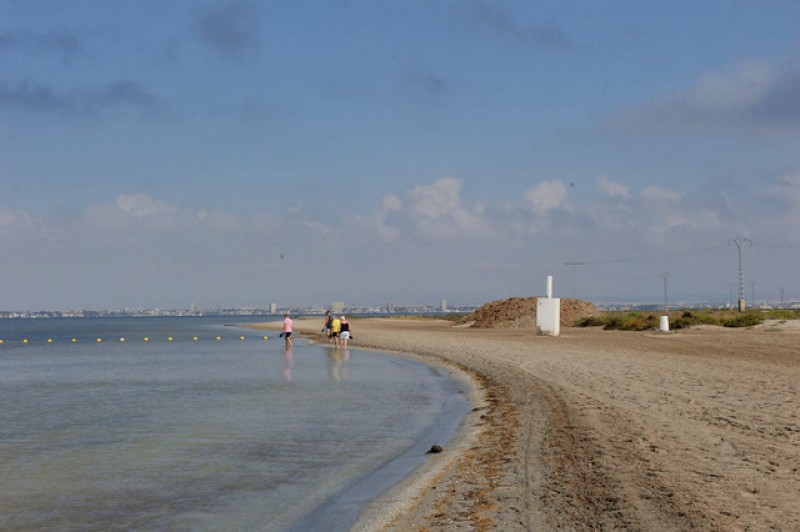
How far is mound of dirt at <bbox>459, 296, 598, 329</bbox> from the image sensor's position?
81.4m

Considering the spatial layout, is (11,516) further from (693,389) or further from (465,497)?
(693,389)

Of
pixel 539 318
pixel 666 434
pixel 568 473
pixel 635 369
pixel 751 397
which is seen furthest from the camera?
pixel 539 318

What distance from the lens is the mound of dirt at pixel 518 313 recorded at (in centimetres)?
8138

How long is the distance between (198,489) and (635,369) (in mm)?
18129

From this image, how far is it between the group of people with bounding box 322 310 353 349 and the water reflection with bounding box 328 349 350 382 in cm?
458

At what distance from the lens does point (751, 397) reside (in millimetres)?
17953

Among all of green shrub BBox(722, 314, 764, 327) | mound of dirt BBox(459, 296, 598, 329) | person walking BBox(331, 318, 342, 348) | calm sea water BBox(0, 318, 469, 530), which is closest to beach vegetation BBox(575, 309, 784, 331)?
green shrub BBox(722, 314, 764, 327)

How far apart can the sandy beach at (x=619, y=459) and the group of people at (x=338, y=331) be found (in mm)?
29771

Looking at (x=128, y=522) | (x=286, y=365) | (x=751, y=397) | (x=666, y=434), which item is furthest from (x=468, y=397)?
(x=286, y=365)

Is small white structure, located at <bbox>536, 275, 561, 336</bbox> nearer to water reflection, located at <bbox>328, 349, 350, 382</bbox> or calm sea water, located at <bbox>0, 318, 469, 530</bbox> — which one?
water reflection, located at <bbox>328, 349, 350, 382</bbox>

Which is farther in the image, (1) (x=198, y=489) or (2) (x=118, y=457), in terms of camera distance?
(2) (x=118, y=457)

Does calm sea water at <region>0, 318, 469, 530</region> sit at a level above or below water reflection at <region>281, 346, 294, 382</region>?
above

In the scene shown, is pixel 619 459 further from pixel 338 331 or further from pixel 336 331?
pixel 336 331

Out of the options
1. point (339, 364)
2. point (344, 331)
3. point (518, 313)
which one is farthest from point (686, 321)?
point (339, 364)
